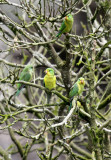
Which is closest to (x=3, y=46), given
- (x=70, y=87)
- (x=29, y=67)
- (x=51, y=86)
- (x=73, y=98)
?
(x=29, y=67)

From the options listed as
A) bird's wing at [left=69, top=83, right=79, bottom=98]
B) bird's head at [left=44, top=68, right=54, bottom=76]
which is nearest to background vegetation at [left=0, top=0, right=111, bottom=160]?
bird's wing at [left=69, top=83, right=79, bottom=98]

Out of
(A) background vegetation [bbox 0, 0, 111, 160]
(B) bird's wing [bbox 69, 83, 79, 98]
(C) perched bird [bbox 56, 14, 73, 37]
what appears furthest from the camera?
(C) perched bird [bbox 56, 14, 73, 37]

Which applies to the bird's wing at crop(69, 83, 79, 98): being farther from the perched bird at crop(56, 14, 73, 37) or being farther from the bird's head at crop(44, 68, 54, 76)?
the perched bird at crop(56, 14, 73, 37)

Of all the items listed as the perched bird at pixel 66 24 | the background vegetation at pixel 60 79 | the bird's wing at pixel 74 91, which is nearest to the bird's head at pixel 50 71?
the background vegetation at pixel 60 79

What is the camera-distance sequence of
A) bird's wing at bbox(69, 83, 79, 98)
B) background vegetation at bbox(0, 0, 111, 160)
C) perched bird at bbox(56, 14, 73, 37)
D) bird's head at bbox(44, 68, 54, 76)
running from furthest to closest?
bird's head at bbox(44, 68, 54, 76) → perched bird at bbox(56, 14, 73, 37) → bird's wing at bbox(69, 83, 79, 98) → background vegetation at bbox(0, 0, 111, 160)

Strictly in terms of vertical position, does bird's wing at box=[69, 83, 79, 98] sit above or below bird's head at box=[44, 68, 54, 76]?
below

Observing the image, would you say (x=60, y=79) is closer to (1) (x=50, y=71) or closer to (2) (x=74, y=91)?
(1) (x=50, y=71)

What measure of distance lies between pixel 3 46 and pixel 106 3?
9.16 feet

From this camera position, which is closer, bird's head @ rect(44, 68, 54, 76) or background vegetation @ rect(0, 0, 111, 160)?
background vegetation @ rect(0, 0, 111, 160)

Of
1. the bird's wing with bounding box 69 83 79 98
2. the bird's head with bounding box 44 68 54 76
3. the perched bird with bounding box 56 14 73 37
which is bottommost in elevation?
the bird's wing with bounding box 69 83 79 98

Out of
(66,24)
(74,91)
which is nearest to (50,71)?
(74,91)

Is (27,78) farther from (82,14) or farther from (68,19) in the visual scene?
(82,14)

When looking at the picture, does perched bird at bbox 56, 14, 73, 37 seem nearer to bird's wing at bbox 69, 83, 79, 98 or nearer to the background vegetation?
the background vegetation

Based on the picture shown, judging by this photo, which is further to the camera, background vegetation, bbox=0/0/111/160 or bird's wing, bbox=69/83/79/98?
bird's wing, bbox=69/83/79/98
